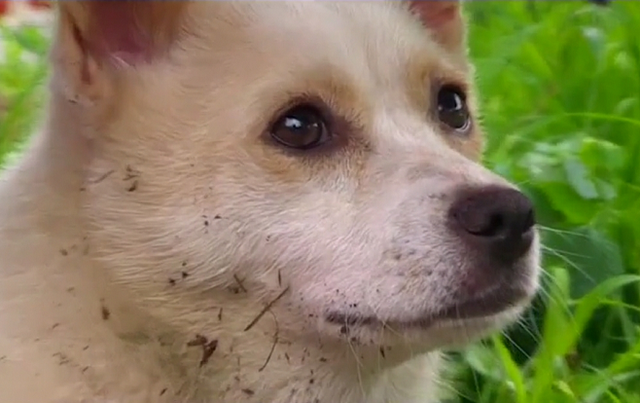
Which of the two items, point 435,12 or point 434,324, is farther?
point 435,12

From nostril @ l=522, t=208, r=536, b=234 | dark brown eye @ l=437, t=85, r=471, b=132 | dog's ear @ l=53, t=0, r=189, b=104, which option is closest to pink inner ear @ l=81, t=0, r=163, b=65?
dog's ear @ l=53, t=0, r=189, b=104

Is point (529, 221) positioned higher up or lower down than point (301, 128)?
higher up

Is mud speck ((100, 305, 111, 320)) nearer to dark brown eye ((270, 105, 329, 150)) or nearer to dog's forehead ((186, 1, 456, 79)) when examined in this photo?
dark brown eye ((270, 105, 329, 150))

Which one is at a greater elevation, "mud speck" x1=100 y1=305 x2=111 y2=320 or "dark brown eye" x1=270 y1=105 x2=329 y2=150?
"dark brown eye" x1=270 y1=105 x2=329 y2=150

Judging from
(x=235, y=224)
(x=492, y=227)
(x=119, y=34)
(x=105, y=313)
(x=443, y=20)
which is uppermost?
(x=443, y=20)

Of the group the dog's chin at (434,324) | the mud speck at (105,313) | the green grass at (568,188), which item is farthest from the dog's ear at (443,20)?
the mud speck at (105,313)

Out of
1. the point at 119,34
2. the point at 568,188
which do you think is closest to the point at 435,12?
the point at 568,188

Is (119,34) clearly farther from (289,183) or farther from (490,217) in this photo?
(490,217)
